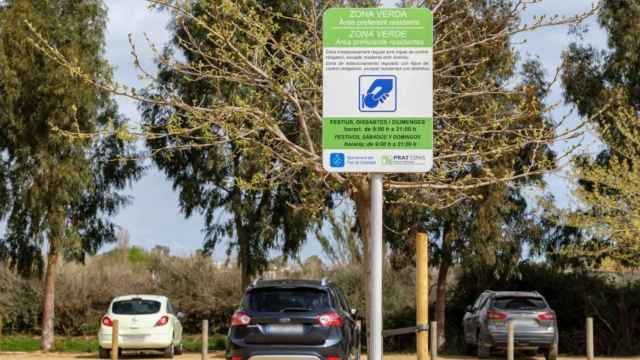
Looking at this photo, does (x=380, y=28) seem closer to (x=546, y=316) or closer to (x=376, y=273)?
(x=376, y=273)

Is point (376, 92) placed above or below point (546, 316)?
above

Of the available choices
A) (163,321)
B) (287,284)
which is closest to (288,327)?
(287,284)

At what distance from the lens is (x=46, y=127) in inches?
1313

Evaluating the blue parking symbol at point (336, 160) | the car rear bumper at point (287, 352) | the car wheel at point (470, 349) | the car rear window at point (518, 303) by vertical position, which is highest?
the blue parking symbol at point (336, 160)

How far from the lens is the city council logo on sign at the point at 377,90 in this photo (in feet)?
29.6

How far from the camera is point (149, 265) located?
42.1 m

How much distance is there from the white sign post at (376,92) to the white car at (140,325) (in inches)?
795

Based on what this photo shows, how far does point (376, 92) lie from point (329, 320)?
833 centimetres

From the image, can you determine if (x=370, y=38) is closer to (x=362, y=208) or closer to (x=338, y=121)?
(x=338, y=121)

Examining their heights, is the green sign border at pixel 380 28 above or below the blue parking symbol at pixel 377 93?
above

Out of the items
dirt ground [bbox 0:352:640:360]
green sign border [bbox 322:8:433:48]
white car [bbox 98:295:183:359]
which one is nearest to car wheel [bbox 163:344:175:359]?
white car [bbox 98:295:183:359]

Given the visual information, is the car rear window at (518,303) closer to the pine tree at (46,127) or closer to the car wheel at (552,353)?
the car wheel at (552,353)

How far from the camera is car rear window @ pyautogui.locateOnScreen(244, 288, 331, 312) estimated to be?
17109 mm

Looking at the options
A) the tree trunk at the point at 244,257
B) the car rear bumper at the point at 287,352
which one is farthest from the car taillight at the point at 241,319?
the tree trunk at the point at 244,257
